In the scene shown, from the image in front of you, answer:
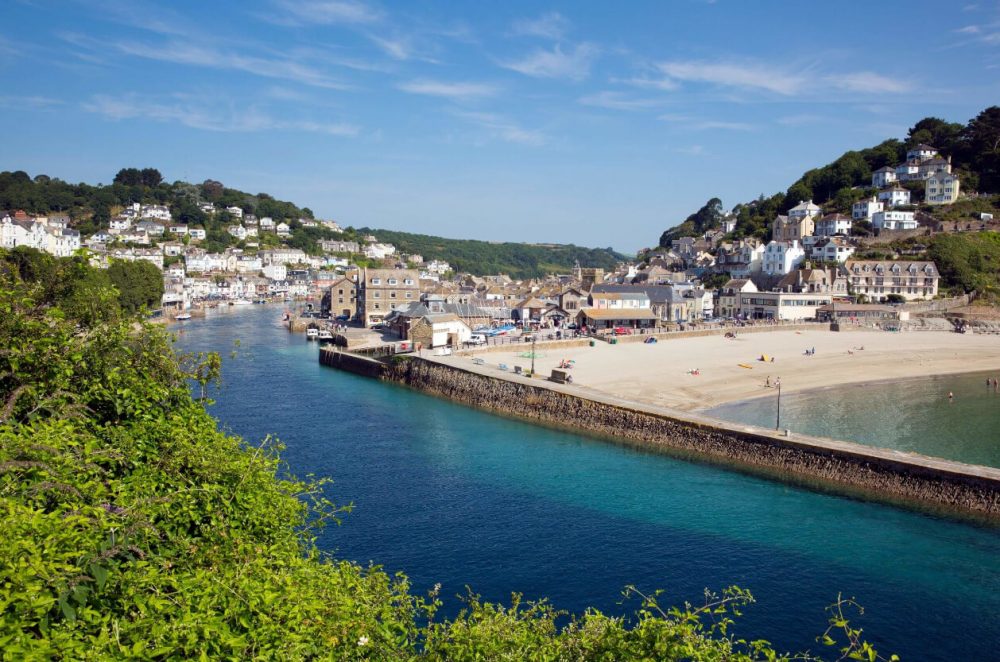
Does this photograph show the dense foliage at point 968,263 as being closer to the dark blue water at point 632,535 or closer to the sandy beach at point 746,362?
the sandy beach at point 746,362

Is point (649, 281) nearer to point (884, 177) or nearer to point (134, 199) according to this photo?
point (884, 177)

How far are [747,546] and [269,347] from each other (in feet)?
141

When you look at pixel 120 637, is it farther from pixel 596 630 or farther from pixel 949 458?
pixel 949 458

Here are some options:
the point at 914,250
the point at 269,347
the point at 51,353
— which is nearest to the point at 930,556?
the point at 51,353

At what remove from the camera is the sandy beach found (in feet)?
110

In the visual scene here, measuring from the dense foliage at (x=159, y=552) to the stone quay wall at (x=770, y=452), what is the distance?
15.5m

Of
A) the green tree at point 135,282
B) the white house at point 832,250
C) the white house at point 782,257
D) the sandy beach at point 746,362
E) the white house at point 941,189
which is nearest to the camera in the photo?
the sandy beach at point 746,362

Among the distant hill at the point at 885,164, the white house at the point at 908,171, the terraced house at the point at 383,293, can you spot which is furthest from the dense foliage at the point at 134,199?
the white house at the point at 908,171

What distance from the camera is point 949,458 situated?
22953mm

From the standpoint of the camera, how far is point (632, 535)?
17.4 meters

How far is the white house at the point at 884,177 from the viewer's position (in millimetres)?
91375

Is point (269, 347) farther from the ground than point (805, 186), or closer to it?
closer to it

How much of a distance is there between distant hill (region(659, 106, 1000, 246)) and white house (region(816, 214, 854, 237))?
6.28 meters

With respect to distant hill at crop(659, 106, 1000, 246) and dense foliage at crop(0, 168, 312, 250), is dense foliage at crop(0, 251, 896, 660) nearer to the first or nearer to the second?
distant hill at crop(659, 106, 1000, 246)
